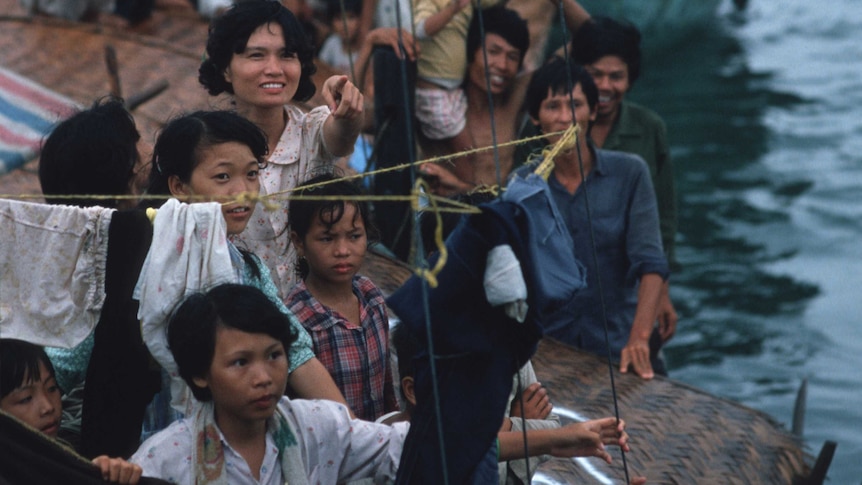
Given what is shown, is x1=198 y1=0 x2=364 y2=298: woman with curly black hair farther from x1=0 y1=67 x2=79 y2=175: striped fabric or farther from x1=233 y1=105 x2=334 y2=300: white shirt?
→ x1=0 y1=67 x2=79 y2=175: striped fabric

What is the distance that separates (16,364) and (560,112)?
5.76ft

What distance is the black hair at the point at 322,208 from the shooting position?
2740mm

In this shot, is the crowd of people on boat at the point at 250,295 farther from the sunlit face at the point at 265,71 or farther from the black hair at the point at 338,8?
the black hair at the point at 338,8

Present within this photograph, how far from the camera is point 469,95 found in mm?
4531

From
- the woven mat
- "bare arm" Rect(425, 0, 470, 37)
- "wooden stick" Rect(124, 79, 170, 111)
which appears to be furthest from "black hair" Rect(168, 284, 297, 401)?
"wooden stick" Rect(124, 79, 170, 111)

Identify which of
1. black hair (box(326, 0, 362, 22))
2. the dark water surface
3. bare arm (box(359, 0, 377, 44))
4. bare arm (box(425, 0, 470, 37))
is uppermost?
black hair (box(326, 0, 362, 22))

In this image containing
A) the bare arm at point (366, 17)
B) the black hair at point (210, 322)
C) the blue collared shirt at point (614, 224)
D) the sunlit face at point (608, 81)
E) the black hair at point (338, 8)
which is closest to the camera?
the black hair at point (210, 322)

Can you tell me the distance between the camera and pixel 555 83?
3.66 meters

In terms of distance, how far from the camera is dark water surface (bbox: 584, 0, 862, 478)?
7.55 metres

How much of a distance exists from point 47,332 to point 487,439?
2.69 ft

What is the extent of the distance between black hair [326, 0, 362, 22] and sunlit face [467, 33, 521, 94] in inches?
90.2

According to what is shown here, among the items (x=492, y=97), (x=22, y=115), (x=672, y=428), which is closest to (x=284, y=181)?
(x=672, y=428)

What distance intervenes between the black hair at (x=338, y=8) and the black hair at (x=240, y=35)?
354cm

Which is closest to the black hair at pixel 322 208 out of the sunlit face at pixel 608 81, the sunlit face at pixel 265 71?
the sunlit face at pixel 265 71
